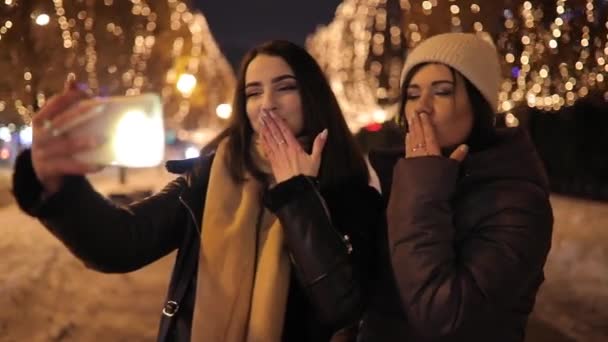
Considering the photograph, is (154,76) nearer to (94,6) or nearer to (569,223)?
(94,6)

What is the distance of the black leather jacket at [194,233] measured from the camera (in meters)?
1.79

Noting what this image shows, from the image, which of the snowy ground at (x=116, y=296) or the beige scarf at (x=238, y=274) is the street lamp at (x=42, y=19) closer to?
the snowy ground at (x=116, y=296)

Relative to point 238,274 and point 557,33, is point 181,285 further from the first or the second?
point 557,33

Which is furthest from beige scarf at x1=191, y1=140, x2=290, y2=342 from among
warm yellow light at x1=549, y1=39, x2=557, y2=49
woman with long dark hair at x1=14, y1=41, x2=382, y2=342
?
warm yellow light at x1=549, y1=39, x2=557, y2=49

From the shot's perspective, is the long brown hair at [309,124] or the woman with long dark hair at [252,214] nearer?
the woman with long dark hair at [252,214]

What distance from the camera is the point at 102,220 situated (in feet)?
6.21

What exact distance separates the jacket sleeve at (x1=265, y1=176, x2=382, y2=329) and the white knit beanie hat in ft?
1.95

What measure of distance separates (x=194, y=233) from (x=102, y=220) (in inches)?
11.5

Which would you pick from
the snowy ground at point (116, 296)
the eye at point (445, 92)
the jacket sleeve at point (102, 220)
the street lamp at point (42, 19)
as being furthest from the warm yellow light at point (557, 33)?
the jacket sleeve at point (102, 220)

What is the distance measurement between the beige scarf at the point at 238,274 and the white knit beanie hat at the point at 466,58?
717 millimetres

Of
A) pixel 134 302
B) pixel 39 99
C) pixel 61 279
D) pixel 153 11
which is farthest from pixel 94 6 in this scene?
pixel 134 302

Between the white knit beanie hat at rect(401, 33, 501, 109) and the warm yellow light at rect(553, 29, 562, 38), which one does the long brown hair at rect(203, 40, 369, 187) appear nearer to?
the white knit beanie hat at rect(401, 33, 501, 109)

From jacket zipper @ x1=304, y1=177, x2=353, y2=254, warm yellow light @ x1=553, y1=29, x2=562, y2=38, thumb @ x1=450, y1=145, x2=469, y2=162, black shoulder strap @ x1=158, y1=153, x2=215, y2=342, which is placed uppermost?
thumb @ x1=450, y1=145, x2=469, y2=162

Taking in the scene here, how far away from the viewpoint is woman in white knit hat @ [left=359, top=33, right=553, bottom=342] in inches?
67.9
